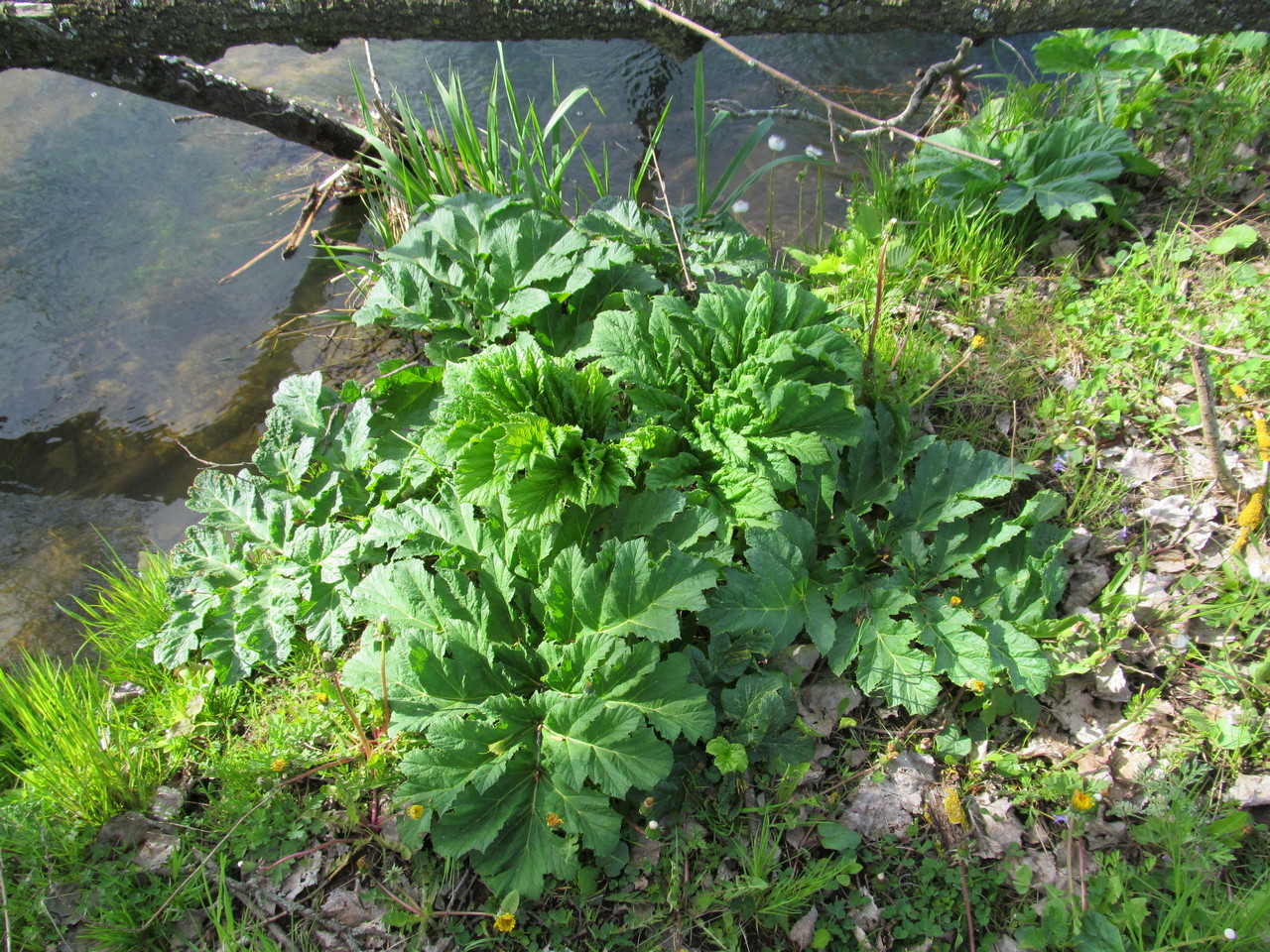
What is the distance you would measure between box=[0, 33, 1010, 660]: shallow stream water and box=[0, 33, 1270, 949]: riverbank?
115cm

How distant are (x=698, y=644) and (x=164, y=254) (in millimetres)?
4463

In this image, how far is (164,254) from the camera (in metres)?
4.57

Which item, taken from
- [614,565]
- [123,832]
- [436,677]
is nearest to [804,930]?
[614,565]

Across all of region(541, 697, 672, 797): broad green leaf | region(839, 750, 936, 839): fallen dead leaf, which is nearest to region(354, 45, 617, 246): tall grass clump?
region(541, 697, 672, 797): broad green leaf

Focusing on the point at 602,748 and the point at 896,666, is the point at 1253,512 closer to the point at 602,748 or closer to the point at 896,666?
the point at 896,666

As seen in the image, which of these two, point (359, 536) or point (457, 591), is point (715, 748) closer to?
point (457, 591)

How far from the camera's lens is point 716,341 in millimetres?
2463

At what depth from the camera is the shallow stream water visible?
3.68 metres

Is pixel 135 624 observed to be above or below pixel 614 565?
below

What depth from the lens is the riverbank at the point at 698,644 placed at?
190cm

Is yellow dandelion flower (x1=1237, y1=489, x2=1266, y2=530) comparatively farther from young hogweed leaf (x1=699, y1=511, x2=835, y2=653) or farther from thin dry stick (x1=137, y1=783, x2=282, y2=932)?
thin dry stick (x1=137, y1=783, x2=282, y2=932)

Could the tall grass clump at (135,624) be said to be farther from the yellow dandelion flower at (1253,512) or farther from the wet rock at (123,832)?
the yellow dandelion flower at (1253,512)

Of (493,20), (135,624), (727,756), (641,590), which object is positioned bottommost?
(135,624)

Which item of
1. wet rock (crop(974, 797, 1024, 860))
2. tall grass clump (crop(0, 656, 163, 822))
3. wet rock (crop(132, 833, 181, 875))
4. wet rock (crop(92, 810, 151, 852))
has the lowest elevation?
wet rock (crop(132, 833, 181, 875))
